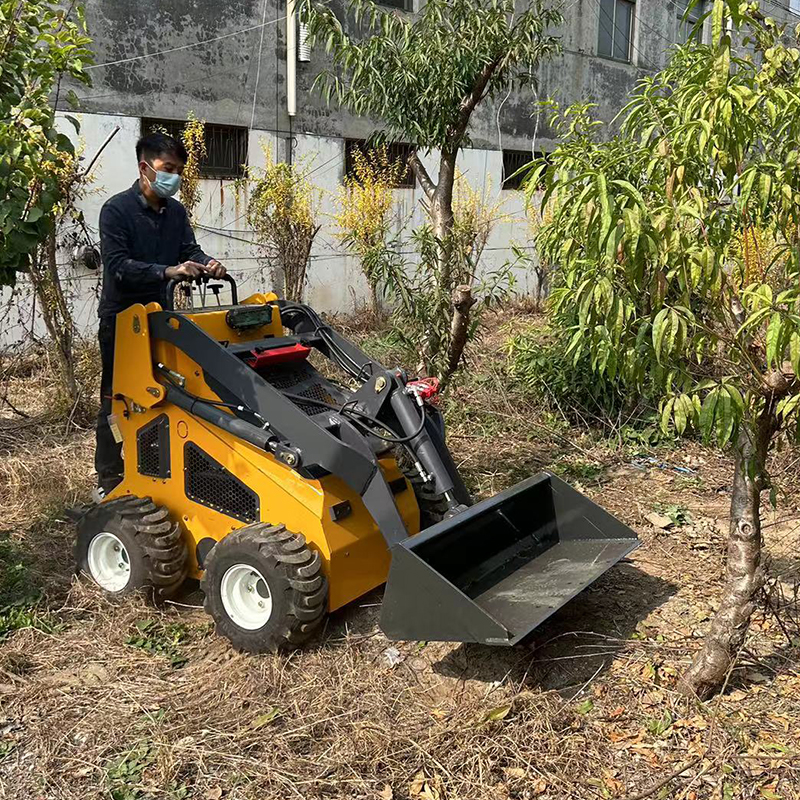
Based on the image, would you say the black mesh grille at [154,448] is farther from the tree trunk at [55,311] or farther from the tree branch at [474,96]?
the tree branch at [474,96]

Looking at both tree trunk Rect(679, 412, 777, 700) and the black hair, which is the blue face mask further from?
tree trunk Rect(679, 412, 777, 700)

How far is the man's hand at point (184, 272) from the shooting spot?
4.02 meters

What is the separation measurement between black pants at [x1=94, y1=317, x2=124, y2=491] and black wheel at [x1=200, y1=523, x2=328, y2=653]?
124 cm

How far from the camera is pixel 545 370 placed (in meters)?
7.03

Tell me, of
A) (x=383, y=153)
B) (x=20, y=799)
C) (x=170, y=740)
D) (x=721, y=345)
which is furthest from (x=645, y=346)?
(x=383, y=153)

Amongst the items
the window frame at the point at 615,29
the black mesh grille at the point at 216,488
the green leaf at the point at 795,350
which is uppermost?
the window frame at the point at 615,29

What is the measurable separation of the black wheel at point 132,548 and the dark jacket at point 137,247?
1.07 metres

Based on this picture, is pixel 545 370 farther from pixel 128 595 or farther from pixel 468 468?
pixel 128 595

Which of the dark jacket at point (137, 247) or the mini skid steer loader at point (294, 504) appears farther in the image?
the dark jacket at point (137, 247)

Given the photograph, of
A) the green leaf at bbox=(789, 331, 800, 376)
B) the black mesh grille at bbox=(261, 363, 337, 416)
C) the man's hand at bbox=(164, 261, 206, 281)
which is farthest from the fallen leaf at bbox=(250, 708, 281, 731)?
the green leaf at bbox=(789, 331, 800, 376)

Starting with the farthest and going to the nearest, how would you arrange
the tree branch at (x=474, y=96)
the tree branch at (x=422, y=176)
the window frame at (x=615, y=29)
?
the window frame at (x=615, y=29) < the tree branch at (x=422, y=176) < the tree branch at (x=474, y=96)

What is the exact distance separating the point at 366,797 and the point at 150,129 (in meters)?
8.84

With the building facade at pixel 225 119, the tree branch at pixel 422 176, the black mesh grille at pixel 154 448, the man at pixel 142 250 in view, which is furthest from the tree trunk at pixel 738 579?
the building facade at pixel 225 119

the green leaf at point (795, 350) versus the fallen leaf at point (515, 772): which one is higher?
the green leaf at point (795, 350)
